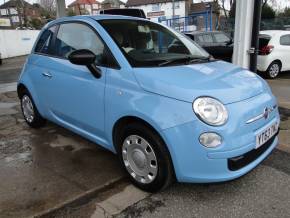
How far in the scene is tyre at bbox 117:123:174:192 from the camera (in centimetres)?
277

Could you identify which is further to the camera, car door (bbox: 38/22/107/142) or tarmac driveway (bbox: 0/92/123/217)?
car door (bbox: 38/22/107/142)

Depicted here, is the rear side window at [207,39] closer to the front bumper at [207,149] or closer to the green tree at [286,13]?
the front bumper at [207,149]

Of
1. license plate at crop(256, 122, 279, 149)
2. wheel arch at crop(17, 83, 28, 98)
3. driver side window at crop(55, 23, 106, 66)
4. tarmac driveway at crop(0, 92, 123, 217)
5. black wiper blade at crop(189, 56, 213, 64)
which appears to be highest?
driver side window at crop(55, 23, 106, 66)

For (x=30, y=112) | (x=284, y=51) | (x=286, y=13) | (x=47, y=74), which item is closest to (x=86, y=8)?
(x=286, y=13)

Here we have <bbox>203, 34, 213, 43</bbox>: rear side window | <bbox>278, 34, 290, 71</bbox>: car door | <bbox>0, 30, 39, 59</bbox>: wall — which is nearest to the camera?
<bbox>278, 34, 290, 71</bbox>: car door

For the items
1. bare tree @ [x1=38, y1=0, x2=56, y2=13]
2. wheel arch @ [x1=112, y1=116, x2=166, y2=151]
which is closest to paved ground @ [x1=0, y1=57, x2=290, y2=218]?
wheel arch @ [x1=112, y1=116, x2=166, y2=151]

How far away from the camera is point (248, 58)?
5582 millimetres

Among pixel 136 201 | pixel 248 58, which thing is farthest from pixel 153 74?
pixel 248 58

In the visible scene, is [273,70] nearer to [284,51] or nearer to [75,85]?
[284,51]

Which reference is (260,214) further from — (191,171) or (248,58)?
(248,58)

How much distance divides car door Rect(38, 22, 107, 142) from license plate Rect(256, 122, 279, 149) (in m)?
1.53

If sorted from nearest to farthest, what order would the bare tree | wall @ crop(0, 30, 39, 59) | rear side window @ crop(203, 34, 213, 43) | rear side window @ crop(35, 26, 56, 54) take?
rear side window @ crop(35, 26, 56, 54)
rear side window @ crop(203, 34, 213, 43)
wall @ crop(0, 30, 39, 59)
the bare tree

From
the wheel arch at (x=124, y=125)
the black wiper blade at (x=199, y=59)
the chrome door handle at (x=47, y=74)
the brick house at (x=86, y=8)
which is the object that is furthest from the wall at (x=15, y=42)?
→ the brick house at (x=86, y=8)

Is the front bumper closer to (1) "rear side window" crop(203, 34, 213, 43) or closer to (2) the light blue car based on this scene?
(2) the light blue car
